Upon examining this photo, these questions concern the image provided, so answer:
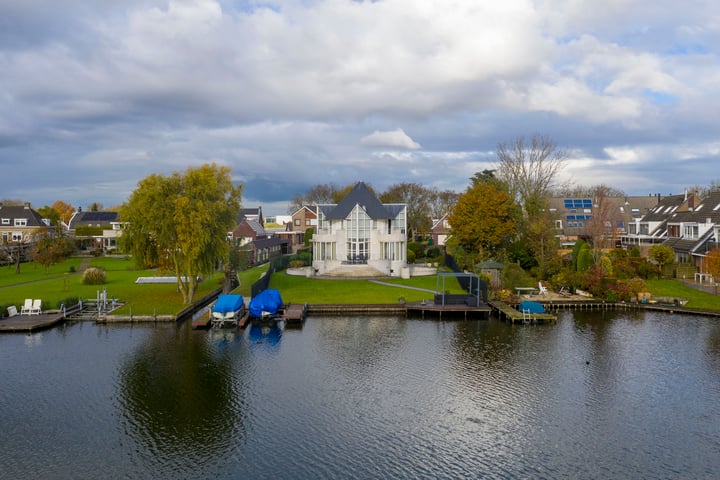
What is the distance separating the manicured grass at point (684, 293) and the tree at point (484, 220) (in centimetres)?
1613

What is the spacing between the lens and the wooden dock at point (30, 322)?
38.1 m

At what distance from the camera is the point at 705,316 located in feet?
141

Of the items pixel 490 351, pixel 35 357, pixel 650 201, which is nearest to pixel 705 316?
pixel 490 351

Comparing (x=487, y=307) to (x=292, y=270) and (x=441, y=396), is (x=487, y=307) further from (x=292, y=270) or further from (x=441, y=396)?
(x=292, y=270)

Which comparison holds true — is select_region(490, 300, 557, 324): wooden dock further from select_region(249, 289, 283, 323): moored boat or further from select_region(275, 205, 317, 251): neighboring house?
select_region(275, 205, 317, 251): neighboring house

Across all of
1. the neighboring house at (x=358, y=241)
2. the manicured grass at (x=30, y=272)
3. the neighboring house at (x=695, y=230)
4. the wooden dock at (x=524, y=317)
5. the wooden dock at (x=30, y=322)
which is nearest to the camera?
the wooden dock at (x=30, y=322)

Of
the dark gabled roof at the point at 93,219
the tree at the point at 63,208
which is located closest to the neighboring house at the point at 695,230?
the dark gabled roof at the point at 93,219

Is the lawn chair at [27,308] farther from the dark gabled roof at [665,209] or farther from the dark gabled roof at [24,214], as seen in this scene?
the dark gabled roof at [665,209]

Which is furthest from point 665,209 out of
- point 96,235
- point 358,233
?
point 96,235

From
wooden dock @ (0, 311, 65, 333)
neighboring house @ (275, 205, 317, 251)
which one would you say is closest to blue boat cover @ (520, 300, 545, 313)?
wooden dock @ (0, 311, 65, 333)

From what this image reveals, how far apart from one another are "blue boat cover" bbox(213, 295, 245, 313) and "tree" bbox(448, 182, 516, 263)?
31.4m

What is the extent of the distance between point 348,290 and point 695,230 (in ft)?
140

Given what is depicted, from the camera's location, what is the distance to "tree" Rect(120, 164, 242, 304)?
1726 inches

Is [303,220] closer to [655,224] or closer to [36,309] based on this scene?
[655,224]
